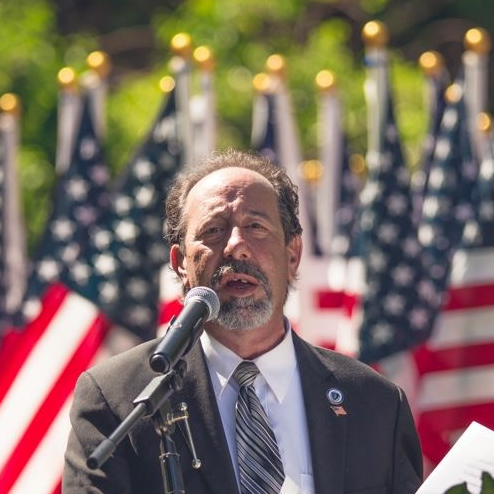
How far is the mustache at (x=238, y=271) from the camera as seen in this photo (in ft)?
14.3

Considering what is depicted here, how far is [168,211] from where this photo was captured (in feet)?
15.6

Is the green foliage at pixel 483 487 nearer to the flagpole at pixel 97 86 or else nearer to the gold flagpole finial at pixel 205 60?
the gold flagpole finial at pixel 205 60

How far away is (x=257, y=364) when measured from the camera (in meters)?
4.52

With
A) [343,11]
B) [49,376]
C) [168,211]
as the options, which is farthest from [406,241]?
[343,11]

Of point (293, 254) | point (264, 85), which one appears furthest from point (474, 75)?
point (293, 254)

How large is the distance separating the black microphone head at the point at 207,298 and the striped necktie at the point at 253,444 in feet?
1.51

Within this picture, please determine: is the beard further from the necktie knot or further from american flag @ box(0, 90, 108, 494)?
american flag @ box(0, 90, 108, 494)

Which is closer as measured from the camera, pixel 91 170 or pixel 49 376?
pixel 49 376

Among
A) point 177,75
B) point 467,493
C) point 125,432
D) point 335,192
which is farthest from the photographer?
point 335,192

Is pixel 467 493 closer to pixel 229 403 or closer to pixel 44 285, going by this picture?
pixel 229 403

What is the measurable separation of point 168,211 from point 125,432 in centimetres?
113

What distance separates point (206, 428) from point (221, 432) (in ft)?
0.14

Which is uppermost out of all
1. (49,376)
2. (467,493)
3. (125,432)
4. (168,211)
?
(168,211)

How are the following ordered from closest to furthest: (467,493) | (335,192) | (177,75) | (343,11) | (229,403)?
(467,493) < (229,403) < (177,75) < (335,192) < (343,11)
